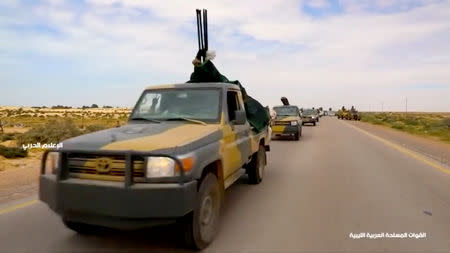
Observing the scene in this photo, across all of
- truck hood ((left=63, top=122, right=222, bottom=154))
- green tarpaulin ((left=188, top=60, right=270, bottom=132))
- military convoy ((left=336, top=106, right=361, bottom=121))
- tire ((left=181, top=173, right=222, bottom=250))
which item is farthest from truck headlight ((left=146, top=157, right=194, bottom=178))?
military convoy ((left=336, top=106, right=361, bottom=121))

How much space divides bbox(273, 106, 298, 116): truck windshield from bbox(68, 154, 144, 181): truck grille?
722 inches

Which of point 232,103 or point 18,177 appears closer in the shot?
point 232,103

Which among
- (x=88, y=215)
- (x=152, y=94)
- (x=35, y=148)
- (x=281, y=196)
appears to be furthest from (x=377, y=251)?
(x=35, y=148)

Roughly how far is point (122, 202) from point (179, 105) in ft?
7.87

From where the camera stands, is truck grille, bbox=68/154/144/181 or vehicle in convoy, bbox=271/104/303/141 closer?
truck grille, bbox=68/154/144/181

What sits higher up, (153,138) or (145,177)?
→ (153,138)

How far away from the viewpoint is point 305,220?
5.84 metres

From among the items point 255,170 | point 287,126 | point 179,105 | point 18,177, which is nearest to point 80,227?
point 179,105

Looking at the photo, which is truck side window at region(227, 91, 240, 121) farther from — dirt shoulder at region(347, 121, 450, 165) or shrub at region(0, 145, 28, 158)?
shrub at region(0, 145, 28, 158)

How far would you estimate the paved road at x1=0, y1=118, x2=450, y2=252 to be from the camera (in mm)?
4797

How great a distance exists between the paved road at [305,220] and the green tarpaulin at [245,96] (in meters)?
1.40

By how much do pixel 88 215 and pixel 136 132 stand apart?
1207 millimetres

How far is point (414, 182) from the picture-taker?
28.8ft

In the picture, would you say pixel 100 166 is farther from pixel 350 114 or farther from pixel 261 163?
pixel 350 114
